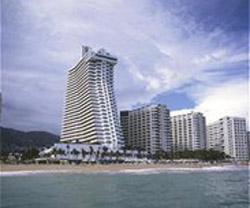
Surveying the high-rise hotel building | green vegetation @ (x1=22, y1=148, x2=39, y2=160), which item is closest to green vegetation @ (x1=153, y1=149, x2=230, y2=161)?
the high-rise hotel building

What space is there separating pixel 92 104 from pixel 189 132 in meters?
47.2

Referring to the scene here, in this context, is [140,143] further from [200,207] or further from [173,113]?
[200,207]

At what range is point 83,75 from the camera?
11206 cm

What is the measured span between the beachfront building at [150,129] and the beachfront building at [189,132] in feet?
57.8

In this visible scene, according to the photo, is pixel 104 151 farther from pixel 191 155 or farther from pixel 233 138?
pixel 233 138

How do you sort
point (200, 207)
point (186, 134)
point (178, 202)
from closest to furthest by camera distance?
point (200, 207), point (178, 202), point (186, 134)

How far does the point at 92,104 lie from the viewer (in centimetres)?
10481

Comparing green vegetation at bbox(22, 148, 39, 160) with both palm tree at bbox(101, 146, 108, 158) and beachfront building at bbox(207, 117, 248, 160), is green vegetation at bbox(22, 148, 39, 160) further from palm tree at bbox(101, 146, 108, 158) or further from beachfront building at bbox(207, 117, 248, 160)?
beachfront building at bbox(207, 117, 248, 160)

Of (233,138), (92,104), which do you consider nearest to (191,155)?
(92,104)

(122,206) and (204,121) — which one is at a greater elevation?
(204,121)

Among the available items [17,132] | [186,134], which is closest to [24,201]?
[186,134]

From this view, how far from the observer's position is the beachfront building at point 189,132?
136375 mm

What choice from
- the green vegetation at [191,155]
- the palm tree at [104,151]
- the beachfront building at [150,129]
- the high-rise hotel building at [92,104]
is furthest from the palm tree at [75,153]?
the beachfront building at [150,129]

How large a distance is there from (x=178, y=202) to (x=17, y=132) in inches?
7451
